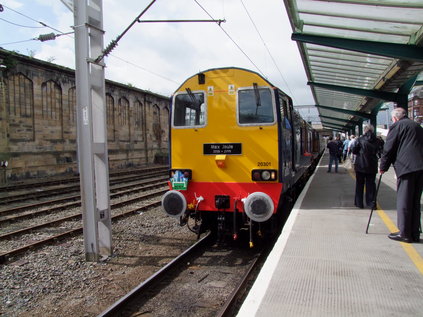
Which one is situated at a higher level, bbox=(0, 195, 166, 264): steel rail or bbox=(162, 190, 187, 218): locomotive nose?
bbox=(162, 190, 187, 218): locomotive nose

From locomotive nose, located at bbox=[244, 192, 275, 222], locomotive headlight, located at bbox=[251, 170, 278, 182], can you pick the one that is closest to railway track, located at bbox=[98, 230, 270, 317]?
locomotive nose, located at bbox=[244, 192, 275, 222]

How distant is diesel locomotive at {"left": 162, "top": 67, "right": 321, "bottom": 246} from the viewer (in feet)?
19.0

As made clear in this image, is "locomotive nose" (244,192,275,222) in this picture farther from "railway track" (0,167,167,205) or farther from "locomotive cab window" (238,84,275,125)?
"railway track" (0,167,167,205)

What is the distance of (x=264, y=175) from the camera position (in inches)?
227

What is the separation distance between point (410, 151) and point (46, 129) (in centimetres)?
1926

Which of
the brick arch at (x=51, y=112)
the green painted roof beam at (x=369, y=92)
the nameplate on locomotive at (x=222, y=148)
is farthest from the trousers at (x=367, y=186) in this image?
the brick arch at (x=51, y=112)

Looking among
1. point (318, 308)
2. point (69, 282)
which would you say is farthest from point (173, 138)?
point (318, 308)

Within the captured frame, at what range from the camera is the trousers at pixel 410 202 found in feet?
14.6

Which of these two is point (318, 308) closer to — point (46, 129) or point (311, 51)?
point (311, 51)

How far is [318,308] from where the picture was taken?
2.90 metres

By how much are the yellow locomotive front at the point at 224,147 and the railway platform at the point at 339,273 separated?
94 centimetres

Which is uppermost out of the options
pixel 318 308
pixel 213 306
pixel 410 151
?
pixel 410 151

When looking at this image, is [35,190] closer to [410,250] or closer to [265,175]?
[265,175]

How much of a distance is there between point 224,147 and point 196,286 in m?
2.36
